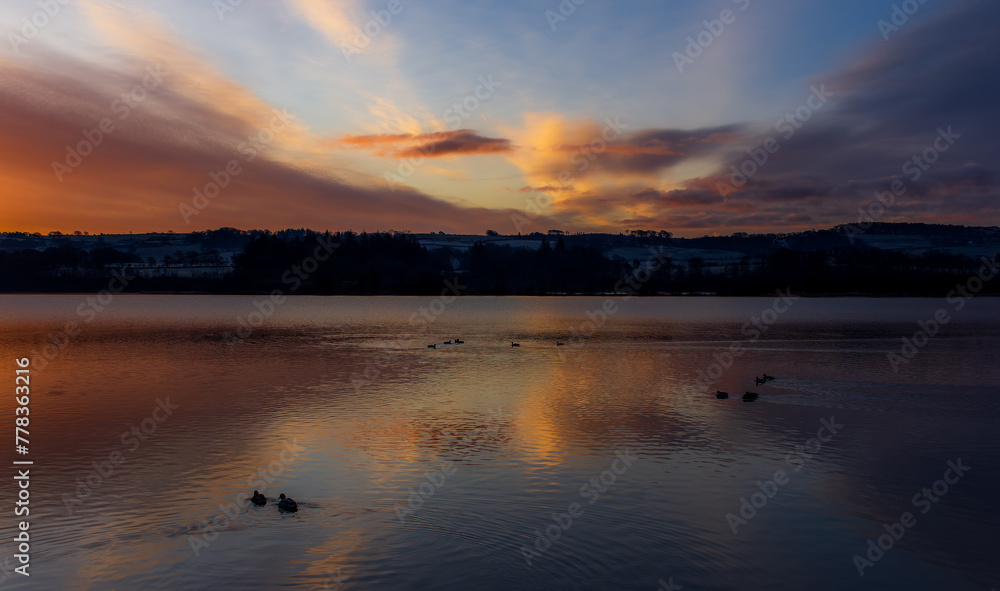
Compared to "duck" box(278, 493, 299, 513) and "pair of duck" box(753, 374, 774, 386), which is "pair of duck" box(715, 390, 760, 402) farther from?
"duck" box(278, 493, 299, 513)

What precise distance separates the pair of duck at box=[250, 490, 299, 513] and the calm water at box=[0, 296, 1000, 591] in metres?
0.30

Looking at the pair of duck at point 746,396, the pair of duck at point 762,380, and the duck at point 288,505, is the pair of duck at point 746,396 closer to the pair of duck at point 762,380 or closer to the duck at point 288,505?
the pair of duck at point 762,380

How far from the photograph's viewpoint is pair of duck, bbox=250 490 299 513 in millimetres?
14750

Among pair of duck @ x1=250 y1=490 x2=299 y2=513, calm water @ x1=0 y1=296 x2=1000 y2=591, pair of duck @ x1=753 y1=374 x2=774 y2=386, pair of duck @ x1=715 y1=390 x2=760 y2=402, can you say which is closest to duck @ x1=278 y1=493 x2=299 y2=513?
pair of duck @ x1=250 y1=490 x2=299 y2=513

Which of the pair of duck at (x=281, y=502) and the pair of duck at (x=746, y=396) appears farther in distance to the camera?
the pair of duck at (x=746, y=396)

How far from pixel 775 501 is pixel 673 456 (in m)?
4.32

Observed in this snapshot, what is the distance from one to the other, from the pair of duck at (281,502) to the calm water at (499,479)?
0.30 meters

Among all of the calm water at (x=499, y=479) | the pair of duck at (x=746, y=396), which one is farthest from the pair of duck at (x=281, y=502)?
the pair of duck at (x=746, y=396)

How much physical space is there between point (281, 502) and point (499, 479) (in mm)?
5445

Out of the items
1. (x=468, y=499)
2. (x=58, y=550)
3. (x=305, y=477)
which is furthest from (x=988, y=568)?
(x=58, y=550)

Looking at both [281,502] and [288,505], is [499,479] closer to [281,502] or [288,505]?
[288,505]

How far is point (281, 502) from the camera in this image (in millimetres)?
14867

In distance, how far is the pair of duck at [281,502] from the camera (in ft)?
48.4

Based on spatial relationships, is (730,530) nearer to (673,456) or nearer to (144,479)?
(673,456)
